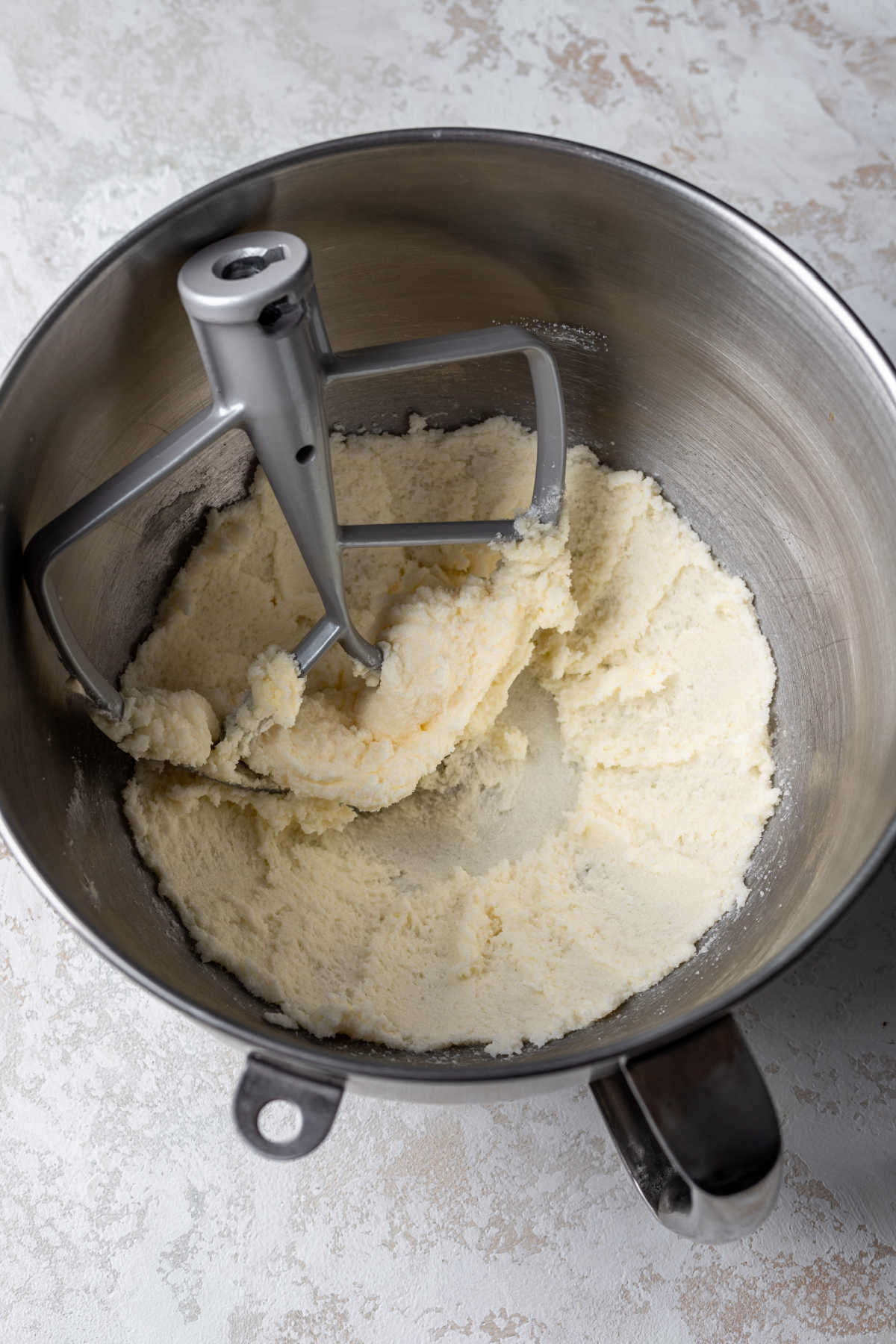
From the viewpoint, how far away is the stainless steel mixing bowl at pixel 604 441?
0.63m

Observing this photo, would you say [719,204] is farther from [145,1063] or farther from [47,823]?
[145,1063]

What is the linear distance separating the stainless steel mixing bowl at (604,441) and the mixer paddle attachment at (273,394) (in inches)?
1.7

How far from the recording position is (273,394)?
726mm

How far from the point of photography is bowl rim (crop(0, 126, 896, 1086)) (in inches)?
23.6

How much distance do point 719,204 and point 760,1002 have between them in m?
0.61

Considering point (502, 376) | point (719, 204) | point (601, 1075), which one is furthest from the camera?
point (502, 376)

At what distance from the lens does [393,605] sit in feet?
3.20

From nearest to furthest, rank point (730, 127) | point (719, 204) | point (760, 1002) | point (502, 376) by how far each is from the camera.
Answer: point (719, 204) < point (760, 1002) < point (502, 376) < point (730, 127)

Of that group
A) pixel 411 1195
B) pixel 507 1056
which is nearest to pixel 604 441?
pixel 507 1056

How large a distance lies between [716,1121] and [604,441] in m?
0.60

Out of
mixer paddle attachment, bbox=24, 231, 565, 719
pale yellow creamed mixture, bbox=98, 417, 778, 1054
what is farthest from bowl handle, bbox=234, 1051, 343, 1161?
mixer paddle attachment, bbox=24, 231, 565, 719

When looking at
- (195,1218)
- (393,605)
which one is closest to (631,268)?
(393,605)

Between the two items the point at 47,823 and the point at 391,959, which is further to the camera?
the point at 391,959

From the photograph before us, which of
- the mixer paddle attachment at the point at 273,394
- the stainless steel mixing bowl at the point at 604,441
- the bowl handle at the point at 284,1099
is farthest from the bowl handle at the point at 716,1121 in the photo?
the mixer paddle attachment at the point at 273,394
